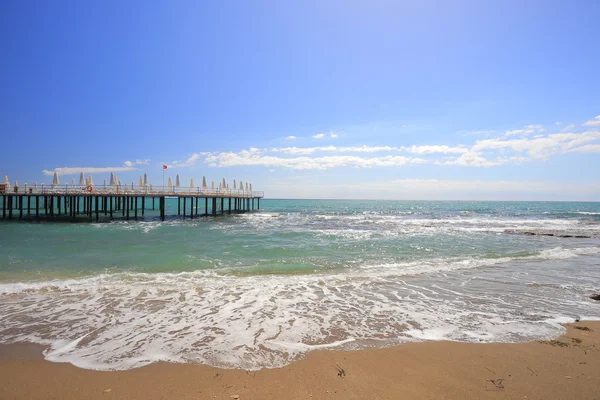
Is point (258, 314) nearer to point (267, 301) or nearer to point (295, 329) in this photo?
point (267, 301)

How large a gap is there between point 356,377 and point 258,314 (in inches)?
125

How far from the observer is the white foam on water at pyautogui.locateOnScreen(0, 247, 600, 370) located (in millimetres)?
5172

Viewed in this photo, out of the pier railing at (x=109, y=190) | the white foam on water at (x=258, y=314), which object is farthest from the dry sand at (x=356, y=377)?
the pier railing at (x=109, y=190)

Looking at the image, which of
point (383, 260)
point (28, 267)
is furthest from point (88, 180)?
point (383, 260)

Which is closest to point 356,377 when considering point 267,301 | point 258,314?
point 258,314

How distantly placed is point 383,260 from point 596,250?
42.3ft

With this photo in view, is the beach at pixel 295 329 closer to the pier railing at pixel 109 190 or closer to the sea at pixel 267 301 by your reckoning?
the sea at pixel 267 301

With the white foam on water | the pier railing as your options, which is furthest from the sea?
the pier railing

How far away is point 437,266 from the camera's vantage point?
497 inches

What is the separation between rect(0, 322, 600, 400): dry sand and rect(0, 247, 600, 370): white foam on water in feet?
1.05

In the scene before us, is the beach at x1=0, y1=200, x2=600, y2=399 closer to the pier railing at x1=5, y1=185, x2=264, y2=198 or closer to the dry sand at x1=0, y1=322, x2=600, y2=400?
the dry sand at x1=0, y1=322, x2=600, y2=400

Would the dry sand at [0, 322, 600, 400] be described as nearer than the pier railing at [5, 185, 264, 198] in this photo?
Yes

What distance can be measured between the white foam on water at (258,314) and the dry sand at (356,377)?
32cm

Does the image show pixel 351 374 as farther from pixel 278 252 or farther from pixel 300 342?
pixel 278 252
